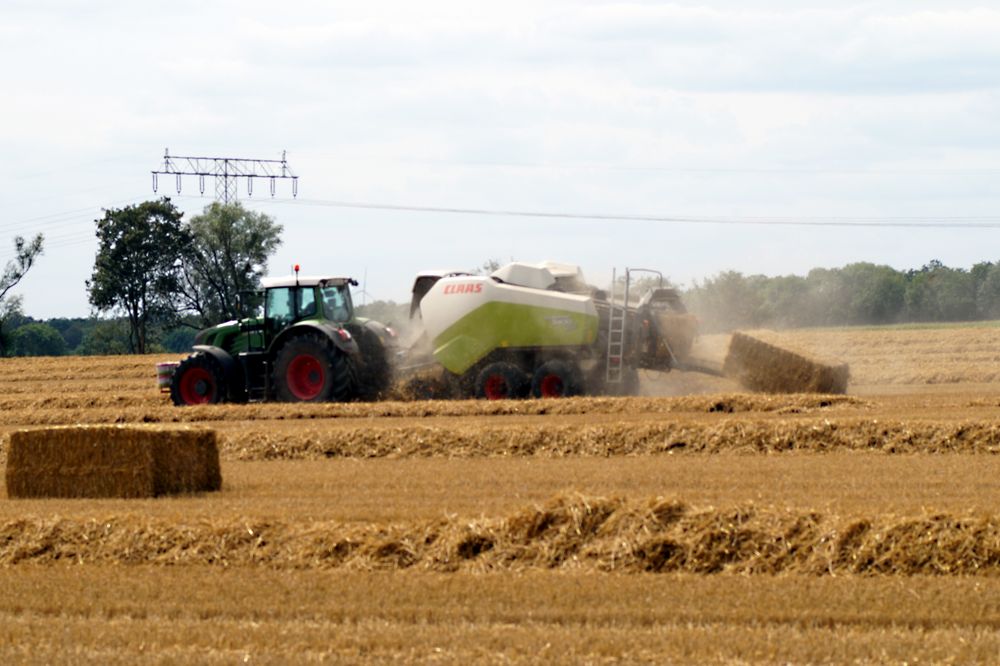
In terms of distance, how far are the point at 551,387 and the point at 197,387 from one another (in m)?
5.69

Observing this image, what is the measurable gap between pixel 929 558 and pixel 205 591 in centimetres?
Result: 463

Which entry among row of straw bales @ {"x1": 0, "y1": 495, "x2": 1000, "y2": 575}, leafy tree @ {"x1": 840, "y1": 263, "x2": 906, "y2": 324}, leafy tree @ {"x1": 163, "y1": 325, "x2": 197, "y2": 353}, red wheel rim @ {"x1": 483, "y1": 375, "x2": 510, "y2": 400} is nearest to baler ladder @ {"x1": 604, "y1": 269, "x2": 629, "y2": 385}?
red wheel rim @ {"x1": 483, "y1": 375, "x2": 510, "y2": 400}

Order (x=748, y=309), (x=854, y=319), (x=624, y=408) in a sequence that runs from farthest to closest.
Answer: (x=854, y=319)
(x=748, y=309)
(x=624, y=408)

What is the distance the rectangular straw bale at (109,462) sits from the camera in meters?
12.4

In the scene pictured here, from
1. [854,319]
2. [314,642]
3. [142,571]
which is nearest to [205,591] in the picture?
[142,571]

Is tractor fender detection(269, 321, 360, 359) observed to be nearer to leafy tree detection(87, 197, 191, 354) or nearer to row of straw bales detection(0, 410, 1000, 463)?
row of straw bales detection(0, 410, 1000, 463)

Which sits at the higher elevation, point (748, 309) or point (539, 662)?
point (748, 309)

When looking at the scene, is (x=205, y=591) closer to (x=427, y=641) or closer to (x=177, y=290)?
(x=427, y=641)

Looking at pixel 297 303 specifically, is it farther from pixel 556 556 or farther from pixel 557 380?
pixel 556 556

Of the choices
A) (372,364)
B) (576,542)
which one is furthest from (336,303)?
(576,542)

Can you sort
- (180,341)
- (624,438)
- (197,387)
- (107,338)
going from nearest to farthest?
(624,438) < (197,387) < (107,338) < (180,341)

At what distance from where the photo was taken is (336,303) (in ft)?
69.3

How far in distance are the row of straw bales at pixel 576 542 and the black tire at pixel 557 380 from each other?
416 inches

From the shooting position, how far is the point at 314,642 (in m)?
7.28
